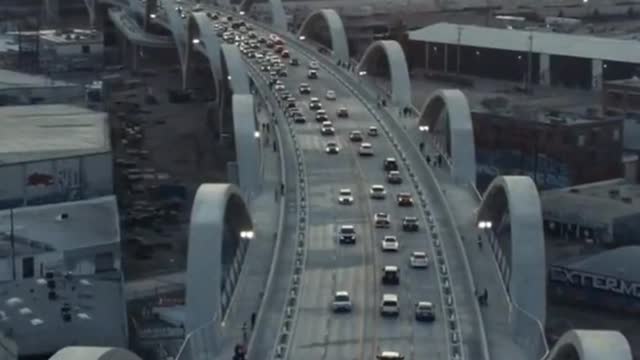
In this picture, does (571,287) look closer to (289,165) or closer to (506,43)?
(289,165)

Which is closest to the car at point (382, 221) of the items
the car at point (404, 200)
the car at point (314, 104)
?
the car at point (404, 200)

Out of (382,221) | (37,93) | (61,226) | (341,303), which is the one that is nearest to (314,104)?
(37,93)

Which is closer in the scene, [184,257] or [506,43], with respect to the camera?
[184,257]

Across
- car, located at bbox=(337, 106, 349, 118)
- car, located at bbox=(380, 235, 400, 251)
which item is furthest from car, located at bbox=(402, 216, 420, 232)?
car, located at bbox=(337, 106, 349, 118)

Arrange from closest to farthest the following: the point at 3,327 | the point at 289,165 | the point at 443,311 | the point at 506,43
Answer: the point at 443,311, the point at 3,327, the point at 289,165, the point at 506,43

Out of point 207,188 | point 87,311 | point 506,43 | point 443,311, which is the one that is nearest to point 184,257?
point 87,311

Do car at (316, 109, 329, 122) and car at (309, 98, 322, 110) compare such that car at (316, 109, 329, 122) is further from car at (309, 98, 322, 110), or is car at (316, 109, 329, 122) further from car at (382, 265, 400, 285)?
car at (382, 265, 400, 285)

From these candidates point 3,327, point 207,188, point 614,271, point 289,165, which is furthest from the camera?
point 289,165

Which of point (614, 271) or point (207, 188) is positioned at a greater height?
point (207, 188)
